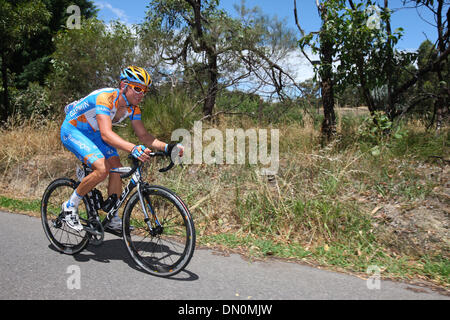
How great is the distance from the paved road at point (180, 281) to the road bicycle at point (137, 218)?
18 cm

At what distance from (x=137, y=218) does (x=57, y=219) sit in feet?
3.30

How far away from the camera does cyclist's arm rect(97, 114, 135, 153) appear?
3668mm

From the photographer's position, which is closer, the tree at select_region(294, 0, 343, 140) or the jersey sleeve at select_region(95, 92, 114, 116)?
the jersey sleeve at select_region(95, 92, 114, 116)

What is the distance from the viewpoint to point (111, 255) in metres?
4.30

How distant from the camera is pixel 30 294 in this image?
10.7 ft

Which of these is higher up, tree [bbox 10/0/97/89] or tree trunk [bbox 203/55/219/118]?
tree [bbox 10/0/97/89]

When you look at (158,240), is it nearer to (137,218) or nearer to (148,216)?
(137,218)

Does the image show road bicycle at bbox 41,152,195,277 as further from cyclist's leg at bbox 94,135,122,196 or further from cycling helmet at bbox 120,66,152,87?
cycling helmet at bbox 120,66,152,87

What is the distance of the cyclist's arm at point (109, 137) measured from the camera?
3.67m

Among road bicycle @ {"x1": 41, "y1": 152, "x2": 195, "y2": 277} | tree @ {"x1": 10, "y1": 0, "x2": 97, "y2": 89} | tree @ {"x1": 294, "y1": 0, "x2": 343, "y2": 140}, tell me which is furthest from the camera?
tree @ {"x1": 10, "y1": 0, "x2": 97, "y2": 89}


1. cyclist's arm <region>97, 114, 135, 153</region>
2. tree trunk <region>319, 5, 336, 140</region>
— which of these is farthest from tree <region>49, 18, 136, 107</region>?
cyclist's arm <region>97, 114, 135, 153</region>

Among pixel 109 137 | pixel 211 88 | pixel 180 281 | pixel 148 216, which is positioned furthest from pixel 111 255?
pixel 211 88

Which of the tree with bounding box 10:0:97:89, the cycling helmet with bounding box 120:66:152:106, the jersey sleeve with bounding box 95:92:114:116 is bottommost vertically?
the jersey sleeve with bounding box 95:92:114:116
